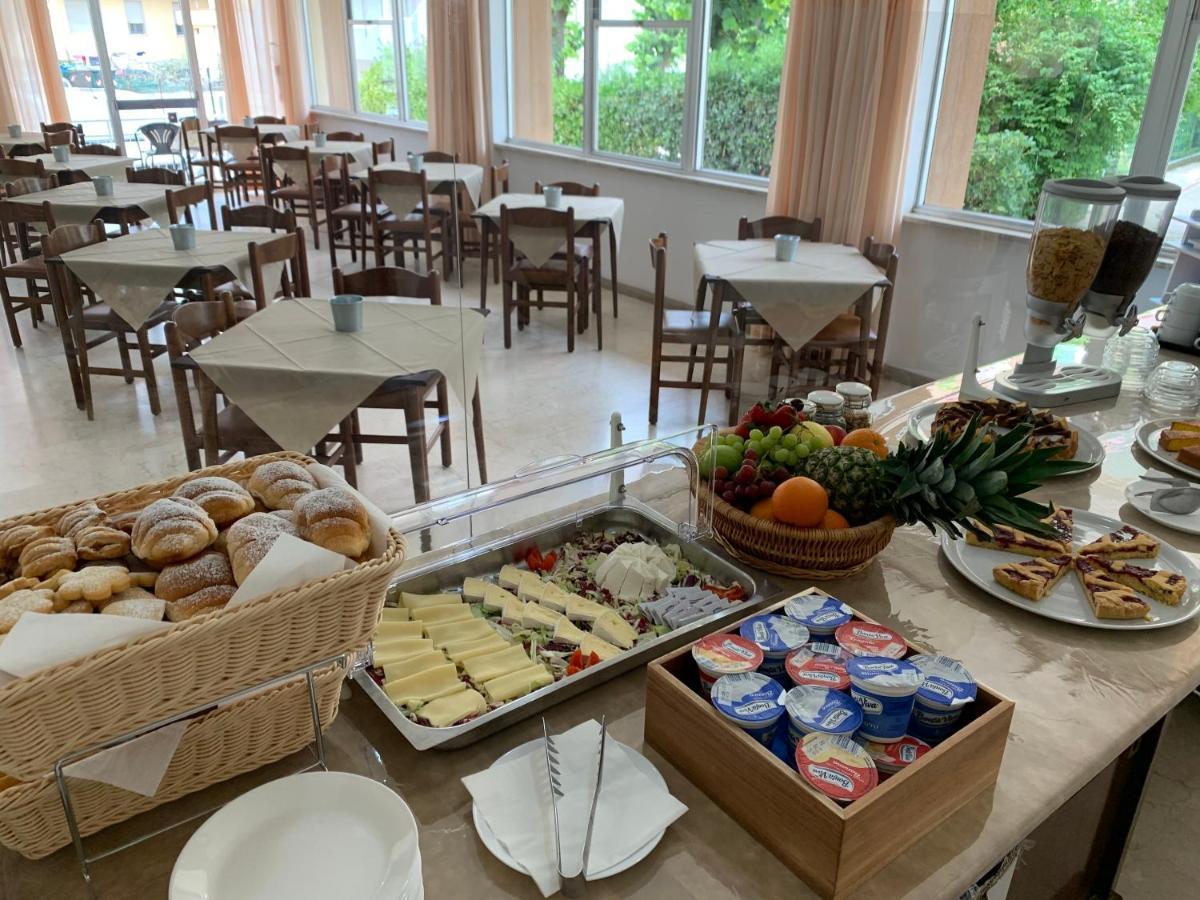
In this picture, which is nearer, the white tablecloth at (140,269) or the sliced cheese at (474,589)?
the sliced cheese at (474,589)

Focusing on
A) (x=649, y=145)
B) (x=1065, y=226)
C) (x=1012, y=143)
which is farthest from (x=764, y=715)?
(x=1012, y=143)

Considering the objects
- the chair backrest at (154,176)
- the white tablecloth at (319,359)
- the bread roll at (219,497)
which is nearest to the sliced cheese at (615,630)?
the bread roll at (219,497)

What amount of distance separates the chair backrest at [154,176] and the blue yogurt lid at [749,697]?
229cm

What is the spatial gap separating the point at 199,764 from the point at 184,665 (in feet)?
0.41

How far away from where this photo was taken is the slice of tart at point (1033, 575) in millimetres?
872

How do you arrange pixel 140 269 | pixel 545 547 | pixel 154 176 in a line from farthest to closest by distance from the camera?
1. pixel 154 176
2. pixel 140 269
3. pixel 545 547

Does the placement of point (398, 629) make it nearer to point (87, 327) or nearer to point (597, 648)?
point (597, 648)

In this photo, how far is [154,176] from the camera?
8.36 ft

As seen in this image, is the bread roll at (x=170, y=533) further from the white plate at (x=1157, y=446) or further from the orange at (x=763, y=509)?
the white plate at (x=1157, y=446)

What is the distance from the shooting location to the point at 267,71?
1847 mm

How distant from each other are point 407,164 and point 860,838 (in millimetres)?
2284

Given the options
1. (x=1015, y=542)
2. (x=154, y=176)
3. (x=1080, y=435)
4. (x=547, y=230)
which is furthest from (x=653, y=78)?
(x=1015, y=542)

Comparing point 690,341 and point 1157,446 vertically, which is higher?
point 1157,446

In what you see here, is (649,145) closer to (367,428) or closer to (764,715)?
(367,428)
